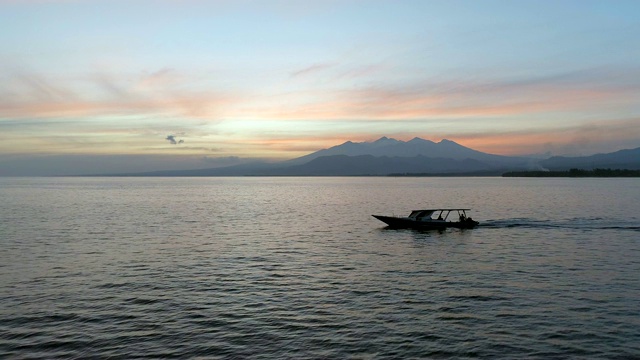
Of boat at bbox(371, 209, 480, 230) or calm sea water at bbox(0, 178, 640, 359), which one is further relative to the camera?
boat at bbox(371, 209, 480, 230)

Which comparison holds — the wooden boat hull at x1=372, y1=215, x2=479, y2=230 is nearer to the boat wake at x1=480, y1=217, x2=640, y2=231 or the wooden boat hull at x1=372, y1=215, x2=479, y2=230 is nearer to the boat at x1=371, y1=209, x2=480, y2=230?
the boat at x1=371, y1=209, x2=480, y2=230

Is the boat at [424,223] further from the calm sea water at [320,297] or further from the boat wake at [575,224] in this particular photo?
the calm sea water at [320,297]

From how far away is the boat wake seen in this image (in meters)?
69.4

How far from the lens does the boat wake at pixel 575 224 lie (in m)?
69.4

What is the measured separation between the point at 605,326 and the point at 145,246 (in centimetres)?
4314

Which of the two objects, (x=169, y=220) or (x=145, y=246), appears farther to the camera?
(x=169, y=220)

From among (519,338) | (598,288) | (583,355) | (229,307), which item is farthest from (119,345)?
(598,288)

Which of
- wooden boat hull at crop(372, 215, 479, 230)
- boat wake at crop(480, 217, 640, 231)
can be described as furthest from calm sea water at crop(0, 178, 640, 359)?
boat wake at crop(480, 217, 640, 231)

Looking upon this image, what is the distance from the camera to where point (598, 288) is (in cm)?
3294

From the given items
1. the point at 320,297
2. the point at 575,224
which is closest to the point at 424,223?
the point at 575,224

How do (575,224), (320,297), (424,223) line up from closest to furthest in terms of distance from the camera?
(320,297)
(424,223)
(575,224)

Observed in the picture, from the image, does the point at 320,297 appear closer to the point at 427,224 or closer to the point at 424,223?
the point at 424,223

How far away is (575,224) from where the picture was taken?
73875 mm

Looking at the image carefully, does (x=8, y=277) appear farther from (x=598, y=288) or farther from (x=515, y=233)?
(x=515, y=233)
